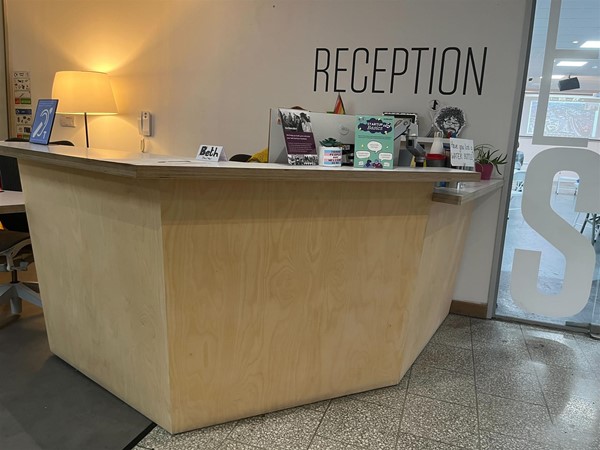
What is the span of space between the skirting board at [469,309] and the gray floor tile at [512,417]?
111 cm

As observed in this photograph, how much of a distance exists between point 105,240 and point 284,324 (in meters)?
0.80

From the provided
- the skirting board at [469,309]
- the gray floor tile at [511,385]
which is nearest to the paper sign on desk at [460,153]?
the gray floor tile at [511,385]

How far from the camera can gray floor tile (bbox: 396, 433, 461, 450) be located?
176 cm

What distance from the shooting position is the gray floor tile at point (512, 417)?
1.91 meters

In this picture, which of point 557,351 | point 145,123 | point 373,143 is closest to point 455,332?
point 557,351

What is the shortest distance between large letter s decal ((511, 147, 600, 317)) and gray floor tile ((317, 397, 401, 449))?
4.91ft

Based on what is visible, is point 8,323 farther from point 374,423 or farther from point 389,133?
point 389,133

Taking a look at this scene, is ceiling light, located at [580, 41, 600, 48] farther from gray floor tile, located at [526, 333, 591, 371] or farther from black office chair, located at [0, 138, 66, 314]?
black office chair, located at [0, 138, 66, 314]

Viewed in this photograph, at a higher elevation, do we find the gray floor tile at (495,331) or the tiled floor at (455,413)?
the tiled floor at (455,413)

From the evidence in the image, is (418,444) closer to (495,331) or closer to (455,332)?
(455,332)

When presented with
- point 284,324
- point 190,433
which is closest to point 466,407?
point 284,324

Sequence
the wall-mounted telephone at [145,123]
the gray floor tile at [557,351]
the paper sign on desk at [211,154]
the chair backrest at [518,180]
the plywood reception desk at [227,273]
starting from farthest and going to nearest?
1. the wall-mounted telephone at [145,123]
2. the chair backrest at [518,180]
3. the gray floor tile at [557,351]
4. the paper sign on desk at [211,154]
5. the plywood reception desk at [227,273]

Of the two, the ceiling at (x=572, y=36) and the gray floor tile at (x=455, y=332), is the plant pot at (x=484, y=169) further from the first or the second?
the gray floor tile at (x=455, y=332)

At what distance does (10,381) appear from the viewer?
2098mm
